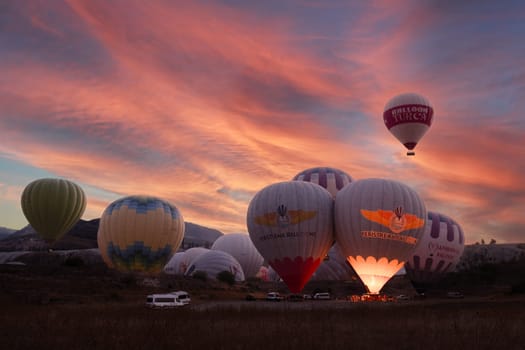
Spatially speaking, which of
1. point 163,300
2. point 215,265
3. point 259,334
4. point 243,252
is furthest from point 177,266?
point 259,334

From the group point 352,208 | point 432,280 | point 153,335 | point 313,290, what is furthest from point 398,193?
point 153,335

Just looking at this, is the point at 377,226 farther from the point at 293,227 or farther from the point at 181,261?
the point at 181,261

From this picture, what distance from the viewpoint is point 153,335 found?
40.2ft

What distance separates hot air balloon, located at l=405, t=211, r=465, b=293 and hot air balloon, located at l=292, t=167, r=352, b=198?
975cm

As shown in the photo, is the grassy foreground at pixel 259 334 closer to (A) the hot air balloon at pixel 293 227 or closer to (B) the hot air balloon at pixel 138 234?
(A) the hot air balloon at pixel 293 227

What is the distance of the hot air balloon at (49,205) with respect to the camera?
5784 cm

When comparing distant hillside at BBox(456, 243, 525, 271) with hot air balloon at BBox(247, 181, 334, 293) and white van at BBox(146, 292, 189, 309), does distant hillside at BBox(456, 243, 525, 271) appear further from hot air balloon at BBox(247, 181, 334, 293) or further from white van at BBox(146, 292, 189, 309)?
white van at BBox(146, 292, 189, 309)

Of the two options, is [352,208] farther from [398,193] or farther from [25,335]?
[25,335]

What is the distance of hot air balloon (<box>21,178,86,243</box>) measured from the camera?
57844 millimetres

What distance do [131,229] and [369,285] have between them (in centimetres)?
2451

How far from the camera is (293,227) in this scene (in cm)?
3791

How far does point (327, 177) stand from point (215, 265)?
22.4m

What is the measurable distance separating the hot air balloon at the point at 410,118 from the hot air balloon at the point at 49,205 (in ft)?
129

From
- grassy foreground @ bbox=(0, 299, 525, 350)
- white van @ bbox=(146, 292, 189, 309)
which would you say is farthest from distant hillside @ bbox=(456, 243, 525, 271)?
grassy foreground @ bbox=(0, 299, 525, 350)
